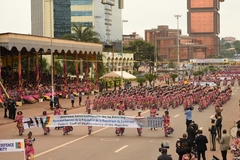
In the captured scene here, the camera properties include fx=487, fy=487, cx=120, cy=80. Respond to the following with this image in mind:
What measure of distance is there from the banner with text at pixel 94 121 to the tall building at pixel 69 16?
88.3 m

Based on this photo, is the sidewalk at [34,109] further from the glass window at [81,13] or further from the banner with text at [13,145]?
the glass window at [81,13]

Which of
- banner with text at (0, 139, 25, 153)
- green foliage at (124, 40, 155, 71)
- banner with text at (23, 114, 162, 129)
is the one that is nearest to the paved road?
banner with text at (23, 114, 162, 129)

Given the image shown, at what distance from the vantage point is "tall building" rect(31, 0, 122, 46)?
388 ft

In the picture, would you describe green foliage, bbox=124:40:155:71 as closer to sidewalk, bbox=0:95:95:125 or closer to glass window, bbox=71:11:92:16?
glass window, bbox=71:11:92:16

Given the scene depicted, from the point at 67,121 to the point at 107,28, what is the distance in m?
107

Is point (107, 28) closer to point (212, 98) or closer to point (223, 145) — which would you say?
point (212, 98)

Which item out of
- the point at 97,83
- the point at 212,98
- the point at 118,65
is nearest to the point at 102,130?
the point at 212,98

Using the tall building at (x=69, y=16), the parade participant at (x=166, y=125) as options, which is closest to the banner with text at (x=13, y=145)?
the parade participant at (x=166, y=125)

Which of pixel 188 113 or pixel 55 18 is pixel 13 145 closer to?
pixel 188 113

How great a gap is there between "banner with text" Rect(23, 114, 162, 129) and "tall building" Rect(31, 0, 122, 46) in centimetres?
8834

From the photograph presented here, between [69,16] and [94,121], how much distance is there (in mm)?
97701

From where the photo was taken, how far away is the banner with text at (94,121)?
2458 centimetres

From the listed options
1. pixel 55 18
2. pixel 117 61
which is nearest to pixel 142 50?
pixel 55 18

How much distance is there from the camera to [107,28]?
13138 centimetres
